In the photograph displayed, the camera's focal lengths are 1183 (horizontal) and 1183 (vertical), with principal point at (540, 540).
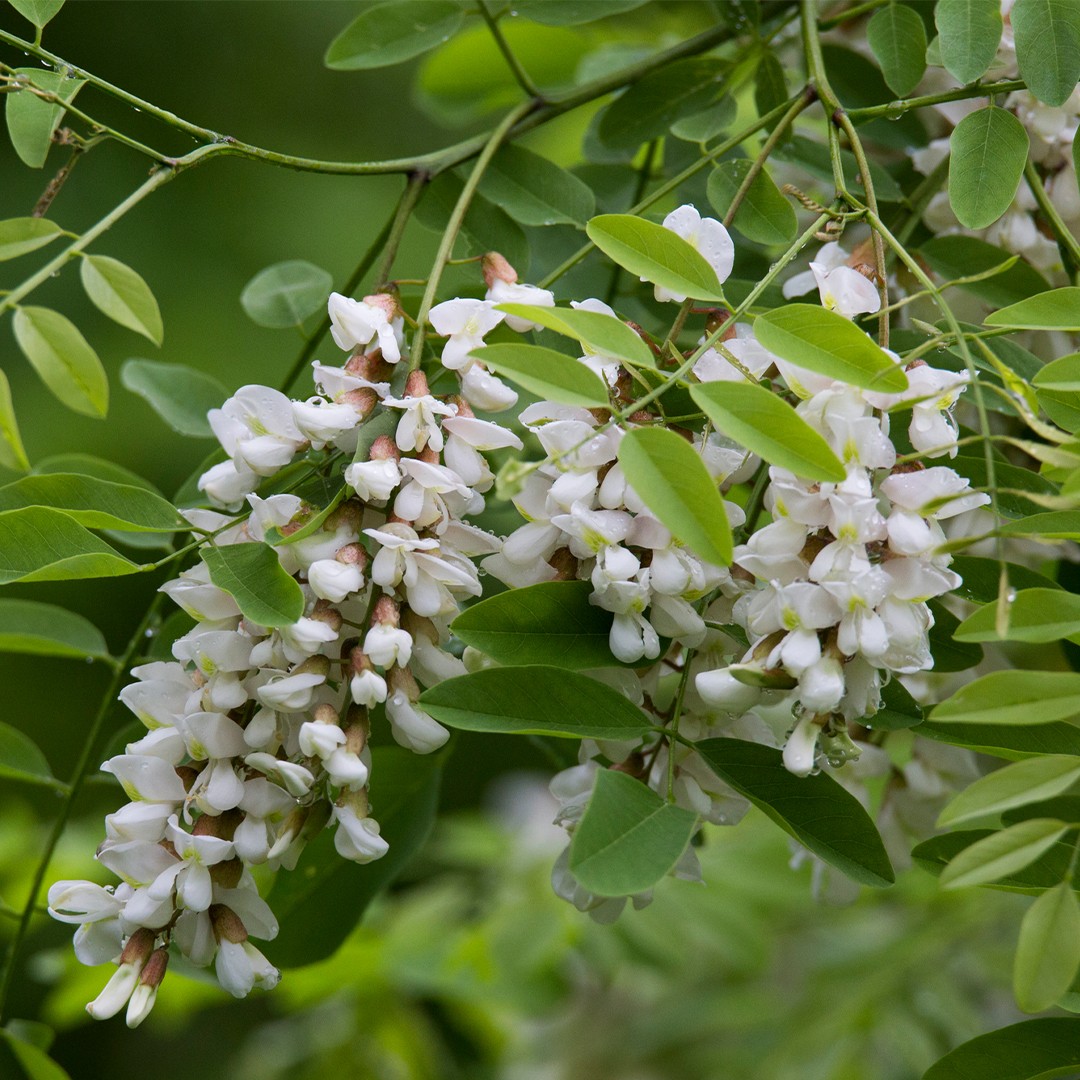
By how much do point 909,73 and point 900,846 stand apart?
398 millimetres

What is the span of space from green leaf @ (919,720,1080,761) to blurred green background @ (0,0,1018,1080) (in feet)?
1.17

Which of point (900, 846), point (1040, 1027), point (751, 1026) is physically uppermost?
point (1040, 1027)

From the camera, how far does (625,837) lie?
0.40 meters

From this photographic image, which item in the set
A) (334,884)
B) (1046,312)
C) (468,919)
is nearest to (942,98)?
(1046,312)

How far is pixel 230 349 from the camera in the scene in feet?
7.41

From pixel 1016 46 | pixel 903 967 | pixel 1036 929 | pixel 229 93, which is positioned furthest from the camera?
pixel 229 93

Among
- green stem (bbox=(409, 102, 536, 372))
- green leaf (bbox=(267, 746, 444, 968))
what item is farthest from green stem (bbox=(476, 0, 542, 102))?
green leaf (bbox=(267, 746, 444, 968))

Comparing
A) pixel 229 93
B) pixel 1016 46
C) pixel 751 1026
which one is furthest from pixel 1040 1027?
pixel 229 93

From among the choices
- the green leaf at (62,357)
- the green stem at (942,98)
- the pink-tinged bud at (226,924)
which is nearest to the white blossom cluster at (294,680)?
the pink-tinged bud at (226,924)

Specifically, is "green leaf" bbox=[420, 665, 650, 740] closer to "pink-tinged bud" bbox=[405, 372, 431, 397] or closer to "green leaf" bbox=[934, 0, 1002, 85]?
"pink-tinged bud" bbox=[405, 372, 431, 397]

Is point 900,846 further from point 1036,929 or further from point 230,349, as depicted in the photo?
point 230,349

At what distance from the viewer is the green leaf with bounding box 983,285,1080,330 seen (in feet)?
1.38

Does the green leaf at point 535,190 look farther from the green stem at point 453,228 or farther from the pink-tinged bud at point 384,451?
the pink-tinged bud at point 384,451

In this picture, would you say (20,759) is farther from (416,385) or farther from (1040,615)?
(1040,615)
